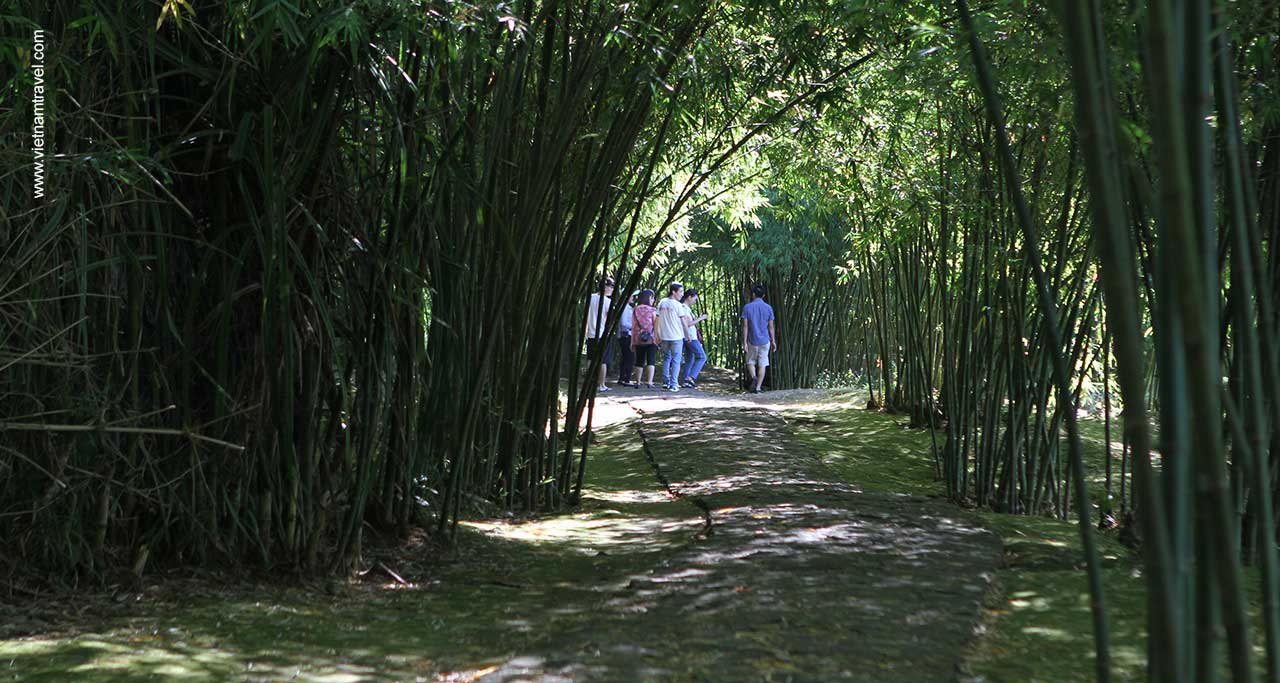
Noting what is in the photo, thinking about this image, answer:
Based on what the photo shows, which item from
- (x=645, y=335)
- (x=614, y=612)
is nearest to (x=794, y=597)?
(x=614, y=612)

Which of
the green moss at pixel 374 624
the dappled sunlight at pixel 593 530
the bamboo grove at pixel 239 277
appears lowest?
the green moss at pixel 374 624

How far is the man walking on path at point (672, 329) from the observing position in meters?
10.4

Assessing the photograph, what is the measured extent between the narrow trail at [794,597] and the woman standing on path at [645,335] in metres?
4.99

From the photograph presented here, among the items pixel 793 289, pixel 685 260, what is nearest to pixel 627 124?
pixel 793 289

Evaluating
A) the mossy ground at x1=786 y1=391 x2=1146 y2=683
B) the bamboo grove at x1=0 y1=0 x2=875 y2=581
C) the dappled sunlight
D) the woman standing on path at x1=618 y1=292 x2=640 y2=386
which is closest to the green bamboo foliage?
the bamboo grove at x1=0 y1=0 x2=875 y2=581

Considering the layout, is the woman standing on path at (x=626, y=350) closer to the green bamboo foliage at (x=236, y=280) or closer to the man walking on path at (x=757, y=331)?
the man walking on path at (x=757, y=331)

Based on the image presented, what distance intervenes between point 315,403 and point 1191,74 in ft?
7.58

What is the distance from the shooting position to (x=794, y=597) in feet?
9.52

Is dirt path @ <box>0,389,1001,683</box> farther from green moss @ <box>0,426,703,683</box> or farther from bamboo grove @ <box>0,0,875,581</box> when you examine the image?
bamboo grove @ <box>0,0,875,581</box>

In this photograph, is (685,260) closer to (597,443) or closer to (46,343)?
(597,443)

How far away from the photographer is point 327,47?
9.55 feet

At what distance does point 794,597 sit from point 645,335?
7427mm

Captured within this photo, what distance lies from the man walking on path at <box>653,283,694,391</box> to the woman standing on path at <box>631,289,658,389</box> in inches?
3.5

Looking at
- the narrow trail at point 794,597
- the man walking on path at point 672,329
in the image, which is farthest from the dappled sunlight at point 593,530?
the man walking on path at point 672,329
